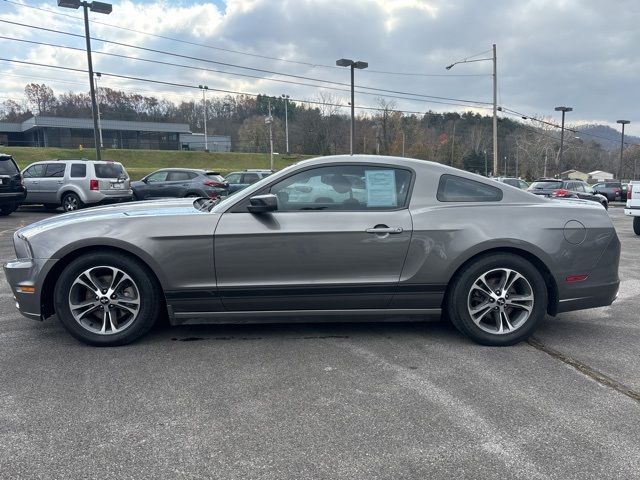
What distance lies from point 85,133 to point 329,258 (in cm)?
8199

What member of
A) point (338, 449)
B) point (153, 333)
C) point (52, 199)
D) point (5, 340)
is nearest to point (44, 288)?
point (5, 340)

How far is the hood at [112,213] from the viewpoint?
3.98 m

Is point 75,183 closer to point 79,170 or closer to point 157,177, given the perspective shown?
point 79,170

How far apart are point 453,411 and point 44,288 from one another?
127 inches

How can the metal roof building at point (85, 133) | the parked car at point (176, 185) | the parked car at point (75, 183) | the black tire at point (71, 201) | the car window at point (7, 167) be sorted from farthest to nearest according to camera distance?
the metal roof building at point (85, 133)
the parked car at point (176, 185)
the black tire at point (71, 201)
the parked car at point (75, 183)
the car window at point (7, 167)

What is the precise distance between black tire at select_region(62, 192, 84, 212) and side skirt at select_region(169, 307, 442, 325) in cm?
1316

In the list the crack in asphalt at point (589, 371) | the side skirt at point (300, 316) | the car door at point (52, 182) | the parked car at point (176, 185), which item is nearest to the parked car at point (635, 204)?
the crack in asphalt at point (589, 371)

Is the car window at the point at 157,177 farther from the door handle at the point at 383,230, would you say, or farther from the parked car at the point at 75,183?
the door handle at the point at 383,230

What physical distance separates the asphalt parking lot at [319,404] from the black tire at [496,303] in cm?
11

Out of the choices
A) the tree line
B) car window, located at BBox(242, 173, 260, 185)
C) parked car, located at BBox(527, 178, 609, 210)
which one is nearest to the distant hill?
the tree line

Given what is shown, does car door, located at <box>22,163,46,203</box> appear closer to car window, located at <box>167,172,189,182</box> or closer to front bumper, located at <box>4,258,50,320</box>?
car window, located at <box>167,172,189,182</box>

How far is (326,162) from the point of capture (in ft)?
13.4

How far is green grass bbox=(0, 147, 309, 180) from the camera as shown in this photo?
59.2 m

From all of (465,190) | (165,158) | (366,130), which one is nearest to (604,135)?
(366,130)
